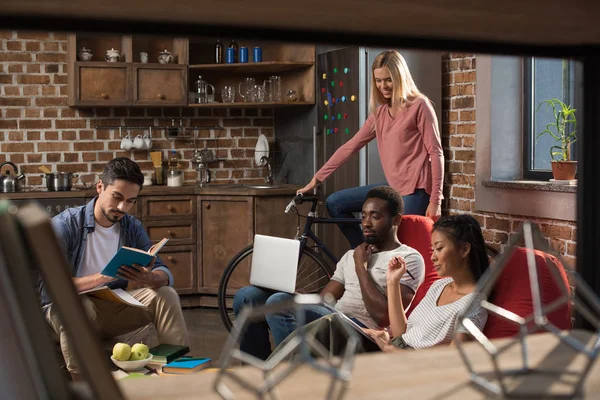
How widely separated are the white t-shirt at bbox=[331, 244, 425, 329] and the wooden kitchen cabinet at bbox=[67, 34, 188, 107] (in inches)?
122

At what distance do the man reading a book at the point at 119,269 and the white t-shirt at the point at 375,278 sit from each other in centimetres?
81

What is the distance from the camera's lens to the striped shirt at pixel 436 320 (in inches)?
97.0

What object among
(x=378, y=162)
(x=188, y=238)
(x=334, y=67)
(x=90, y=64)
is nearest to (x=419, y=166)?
(x=378, y=162)

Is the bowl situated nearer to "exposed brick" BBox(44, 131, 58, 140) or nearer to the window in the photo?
the window

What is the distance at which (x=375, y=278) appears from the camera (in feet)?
10.6

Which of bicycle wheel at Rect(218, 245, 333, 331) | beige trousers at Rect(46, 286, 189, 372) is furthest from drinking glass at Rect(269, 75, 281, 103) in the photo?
beige trousers at Rect(46, 286, 189, 372)

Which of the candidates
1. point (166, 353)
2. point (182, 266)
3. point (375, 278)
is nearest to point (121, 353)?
point (166, 353)

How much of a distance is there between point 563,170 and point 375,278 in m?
1.31

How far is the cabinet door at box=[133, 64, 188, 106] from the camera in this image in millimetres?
5906

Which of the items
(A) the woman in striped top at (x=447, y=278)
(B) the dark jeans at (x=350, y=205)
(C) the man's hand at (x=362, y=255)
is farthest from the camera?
(B) the dark jeans at (x=350, y=205)

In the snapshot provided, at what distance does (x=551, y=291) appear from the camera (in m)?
2.44

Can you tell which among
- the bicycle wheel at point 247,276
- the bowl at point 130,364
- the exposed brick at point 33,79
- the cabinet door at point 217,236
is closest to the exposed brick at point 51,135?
the exposed brick at point 33,79

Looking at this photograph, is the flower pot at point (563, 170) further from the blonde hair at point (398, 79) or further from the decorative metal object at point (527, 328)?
the decorative metal object at point (527, 328)

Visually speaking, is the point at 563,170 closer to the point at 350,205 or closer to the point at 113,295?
the point at 350,205
